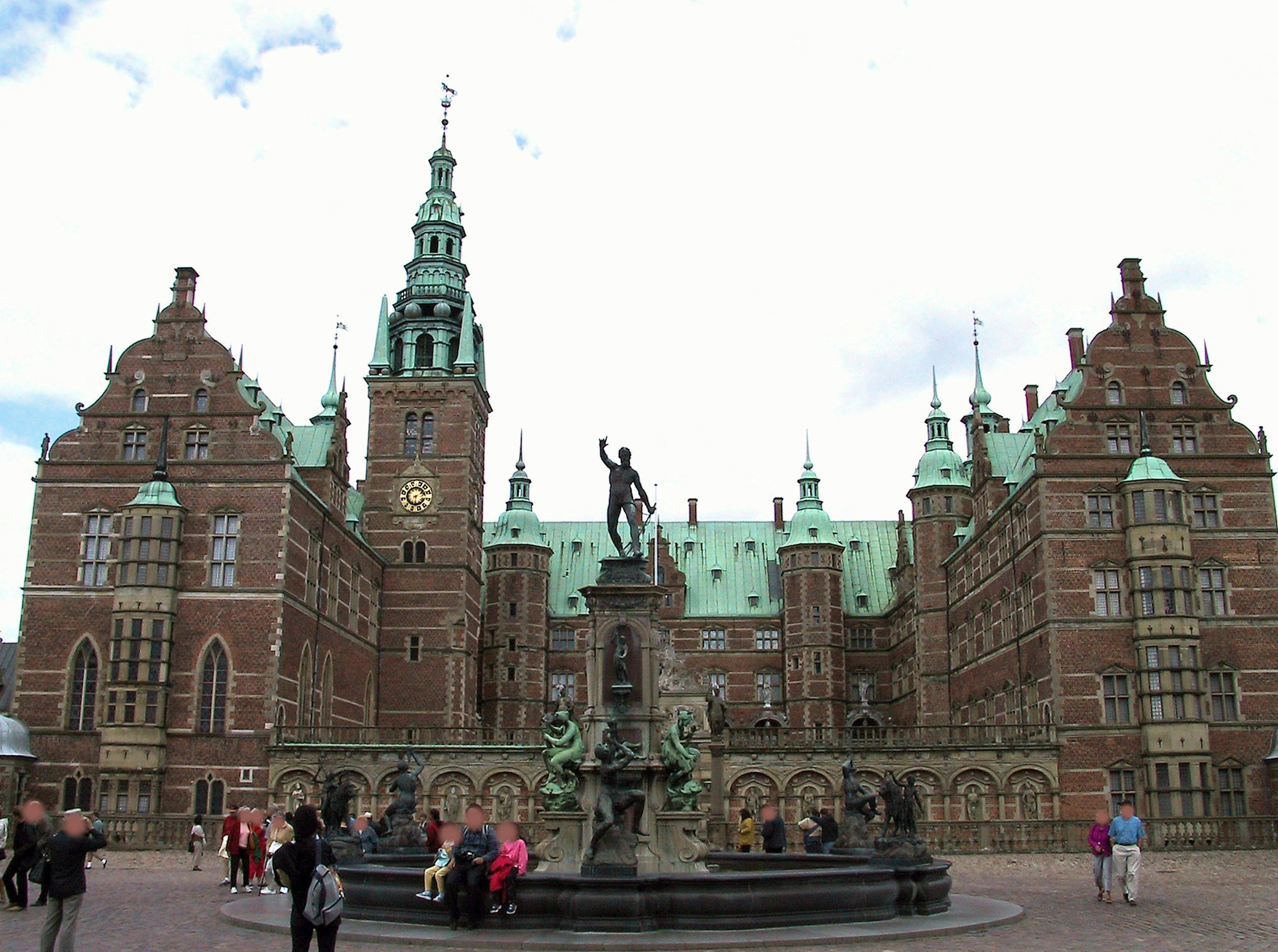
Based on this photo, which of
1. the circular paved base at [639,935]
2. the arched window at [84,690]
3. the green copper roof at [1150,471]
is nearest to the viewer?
the circular paved base at [639,935]

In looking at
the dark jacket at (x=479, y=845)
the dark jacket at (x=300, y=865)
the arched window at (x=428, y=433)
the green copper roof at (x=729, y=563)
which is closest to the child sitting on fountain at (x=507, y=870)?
the dark jacket at (x=479, y=845)

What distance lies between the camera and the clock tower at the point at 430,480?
189 ft

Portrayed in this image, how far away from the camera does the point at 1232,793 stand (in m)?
40.6

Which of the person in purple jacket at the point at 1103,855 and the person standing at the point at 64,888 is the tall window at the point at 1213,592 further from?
the person standing at the point at 64,888

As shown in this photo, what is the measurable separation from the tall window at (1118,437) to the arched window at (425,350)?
32.6 metres

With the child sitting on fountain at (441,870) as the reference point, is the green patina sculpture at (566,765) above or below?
above

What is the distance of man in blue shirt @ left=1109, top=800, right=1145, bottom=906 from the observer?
64.7 ft

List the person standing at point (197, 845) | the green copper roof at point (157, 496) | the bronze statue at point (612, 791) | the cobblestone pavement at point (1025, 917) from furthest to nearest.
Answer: the green copper roof at point (157, 496) → the person standing at point (197, 845) → the bronze statue at point (612, 791) → the cobblestone pavement at point (1025, 917)

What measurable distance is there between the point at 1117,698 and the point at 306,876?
36713mm

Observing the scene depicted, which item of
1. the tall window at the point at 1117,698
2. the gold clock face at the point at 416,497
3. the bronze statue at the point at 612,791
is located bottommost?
the bronze statue at the point at 612,791

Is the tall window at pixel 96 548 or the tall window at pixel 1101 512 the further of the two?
the tall window at pixel 1101 512

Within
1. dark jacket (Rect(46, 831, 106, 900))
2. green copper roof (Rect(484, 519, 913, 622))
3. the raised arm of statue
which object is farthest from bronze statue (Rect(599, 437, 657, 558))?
green copper roof (Rect(484, 519, 913, 622))

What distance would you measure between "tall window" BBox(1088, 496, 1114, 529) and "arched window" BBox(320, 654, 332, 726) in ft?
95.2

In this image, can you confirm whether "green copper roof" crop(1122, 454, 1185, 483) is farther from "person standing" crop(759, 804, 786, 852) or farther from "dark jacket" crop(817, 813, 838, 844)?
"person standing" crop(759, 804, 786, 852)
